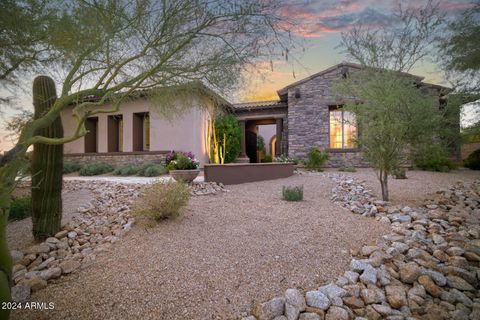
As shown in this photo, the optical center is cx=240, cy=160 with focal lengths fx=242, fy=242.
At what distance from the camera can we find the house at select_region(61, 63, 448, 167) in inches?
432

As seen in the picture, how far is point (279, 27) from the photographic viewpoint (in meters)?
2.69

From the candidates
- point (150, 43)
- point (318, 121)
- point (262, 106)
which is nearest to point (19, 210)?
point (150, 43)

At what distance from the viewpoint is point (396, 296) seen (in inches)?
87.6

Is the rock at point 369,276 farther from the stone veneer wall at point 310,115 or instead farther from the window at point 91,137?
the window at point 91,137

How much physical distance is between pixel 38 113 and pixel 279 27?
3.21 metres

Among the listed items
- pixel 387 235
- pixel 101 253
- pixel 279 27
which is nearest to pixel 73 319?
pixel 101 253

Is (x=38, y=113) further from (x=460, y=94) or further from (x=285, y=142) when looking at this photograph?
(x=285, y=142)

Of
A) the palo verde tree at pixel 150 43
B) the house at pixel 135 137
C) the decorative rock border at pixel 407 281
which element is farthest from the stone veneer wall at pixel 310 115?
the palo verde tree at pixel 150 43

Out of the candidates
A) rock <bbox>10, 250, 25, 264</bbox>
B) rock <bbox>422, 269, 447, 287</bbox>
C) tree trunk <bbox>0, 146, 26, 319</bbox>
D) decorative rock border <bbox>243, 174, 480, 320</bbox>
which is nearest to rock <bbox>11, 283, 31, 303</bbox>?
tree trunk <bbox>0, 146, 26, 319</bbox>

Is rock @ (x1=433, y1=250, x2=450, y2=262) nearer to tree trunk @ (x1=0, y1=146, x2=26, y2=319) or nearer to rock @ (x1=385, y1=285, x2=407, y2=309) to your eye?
rock @ (x1=385, y1=285, x2=407, y2=309)

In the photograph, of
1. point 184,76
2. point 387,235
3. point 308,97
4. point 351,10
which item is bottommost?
point 387,235

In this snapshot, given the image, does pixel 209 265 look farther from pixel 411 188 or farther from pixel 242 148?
pixel 242 148

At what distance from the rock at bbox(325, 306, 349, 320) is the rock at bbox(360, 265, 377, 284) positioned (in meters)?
0.55

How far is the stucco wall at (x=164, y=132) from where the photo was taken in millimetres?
10835
